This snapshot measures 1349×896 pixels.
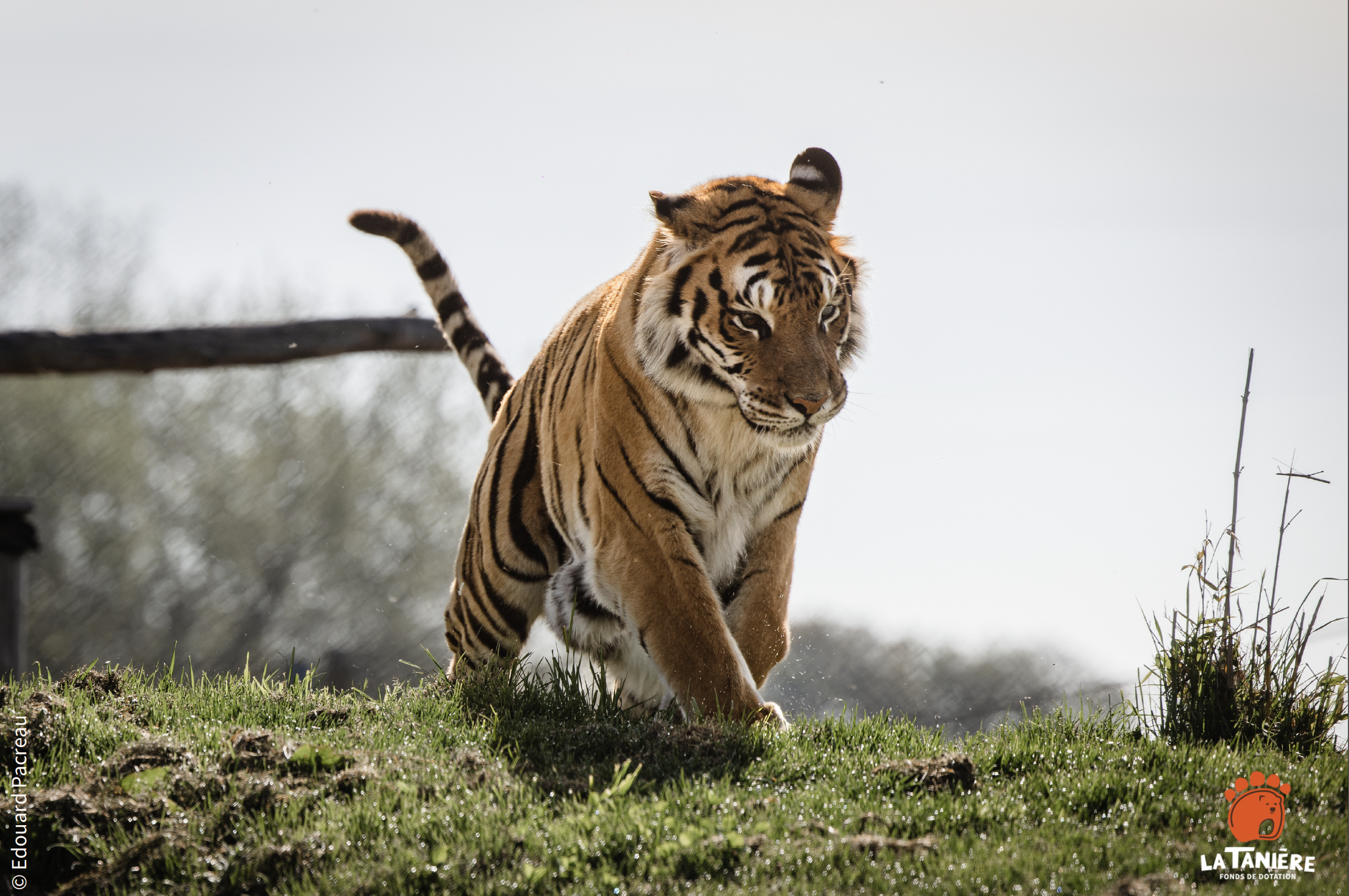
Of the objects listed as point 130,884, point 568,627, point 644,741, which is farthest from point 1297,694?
point 130,884

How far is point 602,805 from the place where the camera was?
2.44 meters

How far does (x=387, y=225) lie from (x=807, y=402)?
2894 mm

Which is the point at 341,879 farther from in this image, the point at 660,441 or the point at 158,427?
the point at 158,427

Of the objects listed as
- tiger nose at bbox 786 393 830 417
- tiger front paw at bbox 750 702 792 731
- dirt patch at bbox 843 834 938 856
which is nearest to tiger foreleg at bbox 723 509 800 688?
tiger front paw at bbox 750 702 792 731

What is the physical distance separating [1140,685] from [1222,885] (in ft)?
4.52

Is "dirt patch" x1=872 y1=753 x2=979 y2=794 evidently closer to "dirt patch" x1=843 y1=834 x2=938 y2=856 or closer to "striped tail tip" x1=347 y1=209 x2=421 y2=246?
"dirt patch" x1=843 y1=834 x2=938 y2=856

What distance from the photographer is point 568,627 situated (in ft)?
12.0

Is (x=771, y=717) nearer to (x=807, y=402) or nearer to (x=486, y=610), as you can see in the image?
(x=807, y=402)

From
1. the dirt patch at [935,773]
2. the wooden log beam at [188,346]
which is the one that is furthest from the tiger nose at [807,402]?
the wooden log beam at [188,346]

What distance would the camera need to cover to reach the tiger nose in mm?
3107

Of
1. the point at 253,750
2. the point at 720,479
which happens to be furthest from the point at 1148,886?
the point at 253,750

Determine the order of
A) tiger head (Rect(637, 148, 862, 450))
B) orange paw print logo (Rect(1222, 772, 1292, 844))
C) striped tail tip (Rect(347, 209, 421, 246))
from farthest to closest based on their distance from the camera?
striped tail tip (Rect(347, 209, 421, 246)) → tiger head (Rect(637, 148, 862, 450)) → orange paw print logo (Rect(1222, 772, 1292, 844))

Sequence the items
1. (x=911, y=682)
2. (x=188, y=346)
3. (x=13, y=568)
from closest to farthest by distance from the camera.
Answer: (x=13, y=568) → (x=188, y=346) → (x=911, y=682)

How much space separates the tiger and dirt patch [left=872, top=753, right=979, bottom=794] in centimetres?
50
